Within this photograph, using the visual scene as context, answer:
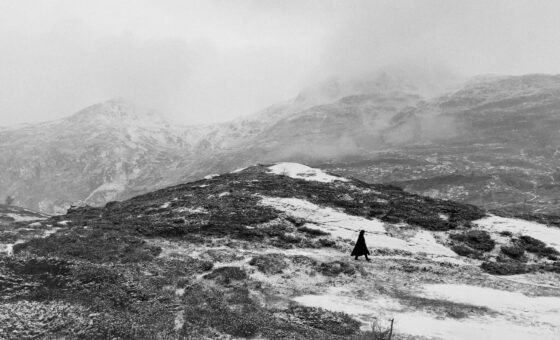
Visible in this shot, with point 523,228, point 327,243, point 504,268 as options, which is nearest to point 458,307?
point 504,268

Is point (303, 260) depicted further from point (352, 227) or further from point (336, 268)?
point (352, 227)

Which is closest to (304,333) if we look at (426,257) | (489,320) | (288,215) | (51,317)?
(489,320)

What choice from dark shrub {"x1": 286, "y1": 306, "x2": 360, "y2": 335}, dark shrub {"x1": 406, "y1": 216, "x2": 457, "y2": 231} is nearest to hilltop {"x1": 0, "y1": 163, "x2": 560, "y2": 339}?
dark shrub {"x1": 286, "y1": 306, "x2": 360, "y2": 335}

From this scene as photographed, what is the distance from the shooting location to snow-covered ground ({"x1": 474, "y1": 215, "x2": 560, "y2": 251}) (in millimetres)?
43844

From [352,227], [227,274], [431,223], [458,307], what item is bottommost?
[431,223]

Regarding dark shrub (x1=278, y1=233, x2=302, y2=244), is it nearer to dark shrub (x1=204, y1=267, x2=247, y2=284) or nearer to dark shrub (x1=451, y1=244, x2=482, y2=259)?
dark shrub (x1=204, y1=267, x2=247, y2=284)

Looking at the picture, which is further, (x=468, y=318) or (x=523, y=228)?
(x=523, y=228)

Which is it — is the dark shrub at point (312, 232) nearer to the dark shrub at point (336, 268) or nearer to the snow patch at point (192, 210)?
the dark shrub at point (336, 268)

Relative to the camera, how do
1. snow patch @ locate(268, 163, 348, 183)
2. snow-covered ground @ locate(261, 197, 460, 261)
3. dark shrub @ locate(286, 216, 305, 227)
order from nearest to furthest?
snow-covered ground @ locate(261, 197, 460, 261) → dark shrub @ locate(286, 216, 305, 227) → snow patch @ locate(268, 163, 348, 183)

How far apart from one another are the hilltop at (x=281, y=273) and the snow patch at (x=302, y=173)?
15709 mm

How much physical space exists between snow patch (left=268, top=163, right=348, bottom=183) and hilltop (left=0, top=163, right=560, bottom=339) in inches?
618

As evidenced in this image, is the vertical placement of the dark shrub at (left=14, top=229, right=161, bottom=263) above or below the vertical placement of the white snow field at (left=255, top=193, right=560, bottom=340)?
above

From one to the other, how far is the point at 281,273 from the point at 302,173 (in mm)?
45265

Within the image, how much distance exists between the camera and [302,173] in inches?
2982
